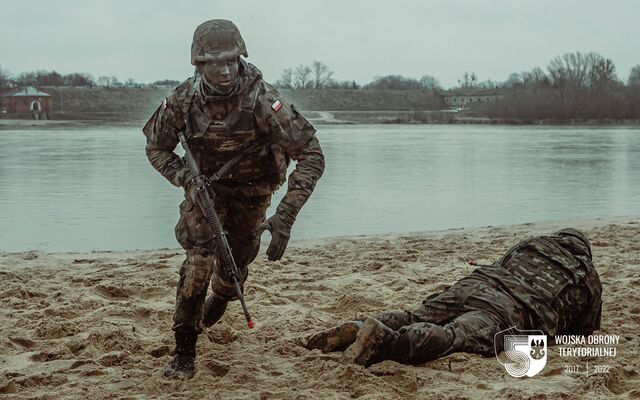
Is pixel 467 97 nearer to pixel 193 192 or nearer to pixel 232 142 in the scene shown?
pixel 232 142

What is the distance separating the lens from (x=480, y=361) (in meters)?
4.51

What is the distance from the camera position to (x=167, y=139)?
15.9 feet

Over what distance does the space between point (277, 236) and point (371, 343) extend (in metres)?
0.74

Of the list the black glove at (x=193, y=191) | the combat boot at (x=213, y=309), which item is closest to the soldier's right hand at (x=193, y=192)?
the black glove at (x=193, y=191)

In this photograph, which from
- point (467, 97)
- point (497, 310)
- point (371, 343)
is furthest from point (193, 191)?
point (467, 97)

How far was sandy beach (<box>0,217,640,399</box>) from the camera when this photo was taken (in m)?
4.22

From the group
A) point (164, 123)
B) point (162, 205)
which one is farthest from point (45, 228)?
point (164, 123)

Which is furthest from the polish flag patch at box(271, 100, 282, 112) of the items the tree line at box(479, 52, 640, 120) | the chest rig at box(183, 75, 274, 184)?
the tree line at box(479, 52, 640, 120)

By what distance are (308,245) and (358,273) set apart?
1.73 metres

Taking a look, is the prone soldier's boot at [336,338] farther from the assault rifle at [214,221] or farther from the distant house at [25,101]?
the distant house at [25,101]

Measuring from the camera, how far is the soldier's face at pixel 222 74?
176 inches

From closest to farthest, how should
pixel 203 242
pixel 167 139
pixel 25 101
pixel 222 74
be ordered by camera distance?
pixel 222 74, pixel 203 242, pixel 167 139, pixel 25 101

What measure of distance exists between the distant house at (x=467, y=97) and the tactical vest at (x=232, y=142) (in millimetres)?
72842

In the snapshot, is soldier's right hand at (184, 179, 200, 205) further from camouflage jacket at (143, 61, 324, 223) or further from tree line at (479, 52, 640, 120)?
tree line at (479, 52, 640, 120)
